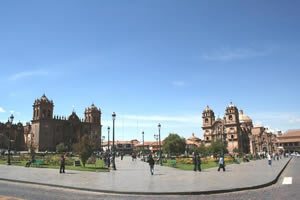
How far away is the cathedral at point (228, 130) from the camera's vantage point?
94.3 m

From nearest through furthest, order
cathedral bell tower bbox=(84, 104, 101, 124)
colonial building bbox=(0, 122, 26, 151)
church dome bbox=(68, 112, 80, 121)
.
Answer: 1. colonial building bbox=(0, 122, 26, 151)
2. church dome bbox=(68, 112, 80, 121)
3. cathedral bell tower bbox=(84, 104, 101, 124)

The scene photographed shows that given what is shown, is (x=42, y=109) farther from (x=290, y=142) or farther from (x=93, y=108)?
(x=290, y=142)

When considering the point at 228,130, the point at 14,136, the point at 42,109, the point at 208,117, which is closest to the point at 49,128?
the point at 42,109

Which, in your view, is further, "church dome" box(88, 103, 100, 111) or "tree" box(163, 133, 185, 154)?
"church dome" box(88, 103, 100, 111)

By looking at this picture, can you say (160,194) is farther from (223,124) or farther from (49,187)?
(223,124)

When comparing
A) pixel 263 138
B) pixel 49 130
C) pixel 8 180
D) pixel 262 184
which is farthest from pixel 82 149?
pixel 263 138

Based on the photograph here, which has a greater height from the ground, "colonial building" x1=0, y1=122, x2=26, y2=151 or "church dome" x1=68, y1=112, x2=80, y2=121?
"church dome" x1=68, y1=112, x2=80, y2=121

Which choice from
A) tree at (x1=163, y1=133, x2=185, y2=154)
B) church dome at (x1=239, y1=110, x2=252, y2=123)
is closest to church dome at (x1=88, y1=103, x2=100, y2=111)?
tree at (x1=163, y1=133, x2=185, y2=154)

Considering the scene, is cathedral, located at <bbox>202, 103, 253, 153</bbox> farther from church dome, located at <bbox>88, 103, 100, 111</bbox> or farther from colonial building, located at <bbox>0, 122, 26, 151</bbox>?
colonial building, located at <bbox>0, 122, 26, 151</bbox>

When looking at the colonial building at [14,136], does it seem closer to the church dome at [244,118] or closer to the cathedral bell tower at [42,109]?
the cathedral bell tower at [42,109]

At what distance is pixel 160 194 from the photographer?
1180 centimetres

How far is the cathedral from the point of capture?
9434 centimetres

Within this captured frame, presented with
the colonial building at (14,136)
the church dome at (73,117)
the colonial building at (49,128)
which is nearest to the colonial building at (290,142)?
the colonial building at (49,128)

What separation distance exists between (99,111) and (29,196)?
95476mm
